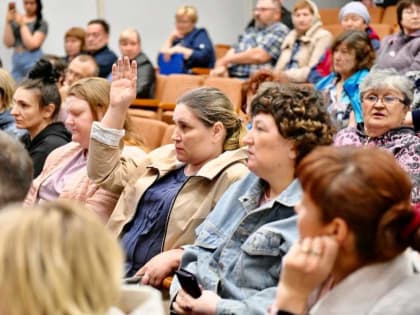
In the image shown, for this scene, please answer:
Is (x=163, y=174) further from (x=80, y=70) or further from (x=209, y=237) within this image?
(x=80, y=70)

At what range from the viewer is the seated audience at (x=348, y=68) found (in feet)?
13.8

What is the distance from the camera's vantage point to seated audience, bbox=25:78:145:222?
309 cm

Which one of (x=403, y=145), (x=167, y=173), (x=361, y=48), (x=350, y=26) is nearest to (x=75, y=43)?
(x=350, y=26)

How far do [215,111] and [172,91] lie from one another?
122 inches

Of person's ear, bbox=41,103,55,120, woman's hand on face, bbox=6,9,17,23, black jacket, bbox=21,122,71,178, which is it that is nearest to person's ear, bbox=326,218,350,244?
black jacket, bbox=21,122,71,178

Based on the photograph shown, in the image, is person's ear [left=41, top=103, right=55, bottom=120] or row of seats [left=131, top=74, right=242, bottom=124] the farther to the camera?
row of seats [left=131, top=74, right=242, bottom=124]

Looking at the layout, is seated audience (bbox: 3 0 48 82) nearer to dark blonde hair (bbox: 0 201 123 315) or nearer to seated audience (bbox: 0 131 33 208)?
seated audience (bbox: 0 131 33 208)

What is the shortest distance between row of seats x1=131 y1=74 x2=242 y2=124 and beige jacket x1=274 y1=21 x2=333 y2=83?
479 mm

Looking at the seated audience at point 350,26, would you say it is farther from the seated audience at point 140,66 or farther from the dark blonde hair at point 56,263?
the dark blonde hair at point 56,263

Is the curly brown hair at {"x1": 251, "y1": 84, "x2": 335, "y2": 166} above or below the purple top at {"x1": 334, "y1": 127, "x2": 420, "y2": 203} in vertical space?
above

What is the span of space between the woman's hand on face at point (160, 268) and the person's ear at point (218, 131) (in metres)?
0.44

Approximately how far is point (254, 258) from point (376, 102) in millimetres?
1119

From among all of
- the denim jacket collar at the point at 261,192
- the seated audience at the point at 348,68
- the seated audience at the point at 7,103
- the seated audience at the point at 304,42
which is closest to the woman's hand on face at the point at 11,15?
the seated audience at the point at 304,42

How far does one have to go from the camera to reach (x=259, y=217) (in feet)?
7.34
